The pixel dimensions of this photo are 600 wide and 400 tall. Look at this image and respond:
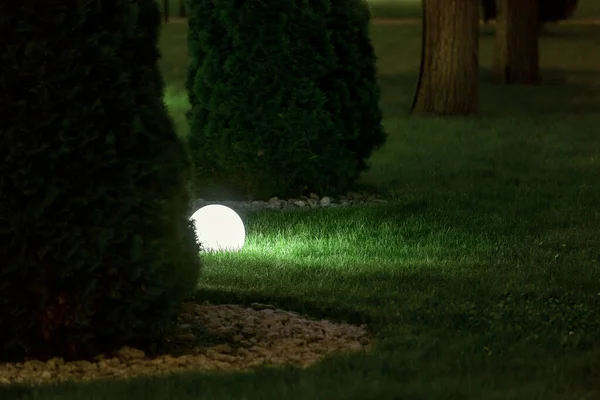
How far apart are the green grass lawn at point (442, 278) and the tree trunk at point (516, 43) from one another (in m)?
7.41

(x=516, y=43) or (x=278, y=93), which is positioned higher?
(x=278, y=93)

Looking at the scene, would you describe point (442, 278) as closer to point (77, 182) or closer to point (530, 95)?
point (77, 182)

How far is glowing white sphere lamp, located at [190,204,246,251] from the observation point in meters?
8.94

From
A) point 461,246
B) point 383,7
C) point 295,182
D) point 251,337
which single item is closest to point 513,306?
point 251,337

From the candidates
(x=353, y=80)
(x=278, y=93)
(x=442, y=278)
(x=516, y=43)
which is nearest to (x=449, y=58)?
(x=516, y=43)

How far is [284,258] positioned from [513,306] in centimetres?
216

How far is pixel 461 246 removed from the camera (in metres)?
9.12

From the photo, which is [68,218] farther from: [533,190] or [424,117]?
[424,117]

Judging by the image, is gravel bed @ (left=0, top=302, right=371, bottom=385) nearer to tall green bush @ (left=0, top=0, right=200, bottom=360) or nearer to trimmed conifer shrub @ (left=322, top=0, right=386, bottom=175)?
tall green bush @ (left=0, top=0, right=200, bottom=360)

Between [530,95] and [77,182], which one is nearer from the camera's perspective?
[77,182]

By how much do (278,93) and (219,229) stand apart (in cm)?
259

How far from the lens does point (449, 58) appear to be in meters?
18.5

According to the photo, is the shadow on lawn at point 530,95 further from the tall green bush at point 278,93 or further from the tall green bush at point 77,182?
the tall green bush at point 77,182

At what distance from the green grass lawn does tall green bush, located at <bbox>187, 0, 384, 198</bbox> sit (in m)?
0.86
